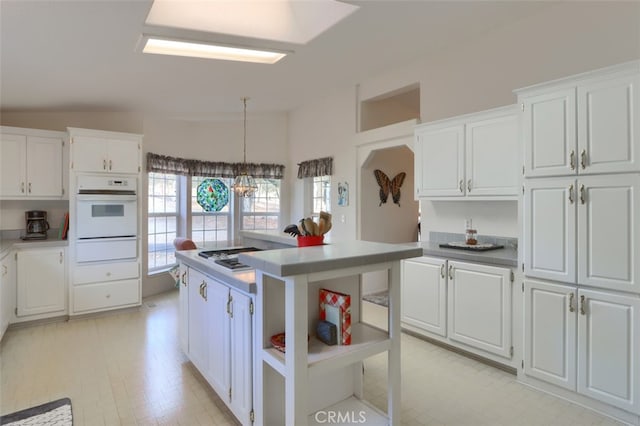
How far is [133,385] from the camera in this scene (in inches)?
105

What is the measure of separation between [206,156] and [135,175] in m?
1.59

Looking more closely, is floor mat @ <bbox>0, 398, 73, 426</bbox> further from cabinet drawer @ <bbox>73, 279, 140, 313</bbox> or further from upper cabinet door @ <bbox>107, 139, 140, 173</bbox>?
upper cabinet door @ <bbox>107, 139, 140, 173</bbox>

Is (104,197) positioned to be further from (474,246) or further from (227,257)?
(474,246)

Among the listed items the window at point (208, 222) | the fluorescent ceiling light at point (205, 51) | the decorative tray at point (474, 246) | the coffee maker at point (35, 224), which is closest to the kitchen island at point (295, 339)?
the decorative tray at point (474, 246)

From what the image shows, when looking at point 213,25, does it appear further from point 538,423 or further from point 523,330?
point 538,423

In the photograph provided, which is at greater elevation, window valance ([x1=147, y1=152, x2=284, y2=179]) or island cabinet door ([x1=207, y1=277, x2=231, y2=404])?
window valance ([x1=147, y1=152, x2=284, y2=179])

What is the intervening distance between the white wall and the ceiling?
150mm

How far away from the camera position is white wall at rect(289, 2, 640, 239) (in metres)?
2.79

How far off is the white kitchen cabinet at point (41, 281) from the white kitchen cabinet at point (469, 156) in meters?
4.18

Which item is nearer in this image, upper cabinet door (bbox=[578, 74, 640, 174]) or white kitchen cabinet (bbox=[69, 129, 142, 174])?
upper cabinet door (bbox=[578, 74, 640, 174])

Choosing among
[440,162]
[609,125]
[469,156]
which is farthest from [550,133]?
[440,162]

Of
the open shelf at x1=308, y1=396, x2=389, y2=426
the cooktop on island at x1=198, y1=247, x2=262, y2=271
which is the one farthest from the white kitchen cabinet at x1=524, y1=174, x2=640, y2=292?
the cooktop on island at x1=198, y1=247, x2=262, y2=271

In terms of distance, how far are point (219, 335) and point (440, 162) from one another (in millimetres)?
2613

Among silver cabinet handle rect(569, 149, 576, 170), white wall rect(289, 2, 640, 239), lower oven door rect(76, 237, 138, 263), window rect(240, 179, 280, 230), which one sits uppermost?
white wall rect(289, 2, 640, 239)
